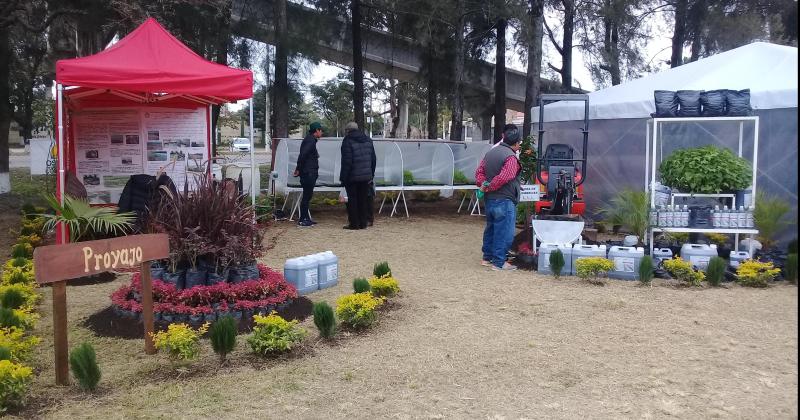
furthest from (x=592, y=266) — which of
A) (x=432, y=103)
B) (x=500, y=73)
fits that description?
(x=432, y=103)

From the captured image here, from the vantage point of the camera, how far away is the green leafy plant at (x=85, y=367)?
397cm

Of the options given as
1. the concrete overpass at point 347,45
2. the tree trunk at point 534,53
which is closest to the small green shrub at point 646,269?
the tree trunk at point 534,53

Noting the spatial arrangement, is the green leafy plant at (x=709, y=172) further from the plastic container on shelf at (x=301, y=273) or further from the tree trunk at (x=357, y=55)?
the tree trunk at (x=357, y=55)

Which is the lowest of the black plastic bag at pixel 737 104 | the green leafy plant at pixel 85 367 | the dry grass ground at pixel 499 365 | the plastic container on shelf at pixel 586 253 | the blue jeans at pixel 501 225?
the dry grass ground at pixel 499 365

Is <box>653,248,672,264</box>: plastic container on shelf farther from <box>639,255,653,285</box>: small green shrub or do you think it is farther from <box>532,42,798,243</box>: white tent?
<box>532,42,798,243</box>: white tent

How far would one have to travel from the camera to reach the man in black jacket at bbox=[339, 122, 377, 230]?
11.1m

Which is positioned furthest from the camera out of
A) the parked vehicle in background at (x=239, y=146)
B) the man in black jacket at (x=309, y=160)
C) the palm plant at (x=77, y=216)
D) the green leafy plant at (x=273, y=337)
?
the parked vehicle in background at (x=239, y=146)

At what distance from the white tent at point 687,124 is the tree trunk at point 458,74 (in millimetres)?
2761

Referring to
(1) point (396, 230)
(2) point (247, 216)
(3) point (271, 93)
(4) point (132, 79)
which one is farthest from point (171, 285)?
(3) point (271, 93)

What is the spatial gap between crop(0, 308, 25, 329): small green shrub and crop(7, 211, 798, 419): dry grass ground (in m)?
0.29

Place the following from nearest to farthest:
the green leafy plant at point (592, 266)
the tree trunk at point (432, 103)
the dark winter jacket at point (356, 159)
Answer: the green leafy plant at point (592, 266), the dark winter jacket at point (356, 159), the tree trunk at point (432, 103)

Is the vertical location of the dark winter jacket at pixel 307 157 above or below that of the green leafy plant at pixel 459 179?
above

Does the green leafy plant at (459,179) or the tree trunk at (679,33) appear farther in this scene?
the tree trunk at (679,33)

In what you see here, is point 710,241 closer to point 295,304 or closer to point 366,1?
point 295,304
